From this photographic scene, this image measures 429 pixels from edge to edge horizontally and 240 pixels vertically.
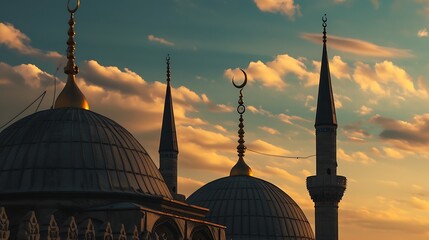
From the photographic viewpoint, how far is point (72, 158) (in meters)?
35.7

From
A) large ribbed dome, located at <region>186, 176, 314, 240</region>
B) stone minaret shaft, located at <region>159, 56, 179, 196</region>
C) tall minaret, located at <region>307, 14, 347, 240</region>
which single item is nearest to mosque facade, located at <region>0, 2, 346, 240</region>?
large ribbed dome, located at <region>186, 176, 314, 240</region>

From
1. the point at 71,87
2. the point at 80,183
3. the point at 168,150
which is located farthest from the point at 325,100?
the point at 80,183

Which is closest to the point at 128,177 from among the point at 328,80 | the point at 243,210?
the point at 243,210

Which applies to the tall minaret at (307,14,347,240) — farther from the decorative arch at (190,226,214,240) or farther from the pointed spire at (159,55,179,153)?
the decorative arch at (190,226,214,240)

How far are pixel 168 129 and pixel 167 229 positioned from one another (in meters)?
30.2

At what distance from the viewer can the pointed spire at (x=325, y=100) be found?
5422 cm

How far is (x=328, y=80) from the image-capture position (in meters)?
56.3

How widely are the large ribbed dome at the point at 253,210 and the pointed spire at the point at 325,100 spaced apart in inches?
188

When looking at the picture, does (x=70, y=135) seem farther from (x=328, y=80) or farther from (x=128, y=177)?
(x=328, y=80)

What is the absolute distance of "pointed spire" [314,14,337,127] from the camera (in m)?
54.2

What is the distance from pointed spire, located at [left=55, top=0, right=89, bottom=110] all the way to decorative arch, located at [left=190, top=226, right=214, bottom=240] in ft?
23.7

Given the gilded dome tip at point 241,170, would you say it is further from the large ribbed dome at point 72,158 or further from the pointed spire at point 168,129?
the large ribbed dome at point 72,158

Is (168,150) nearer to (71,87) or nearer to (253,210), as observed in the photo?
(253,210)

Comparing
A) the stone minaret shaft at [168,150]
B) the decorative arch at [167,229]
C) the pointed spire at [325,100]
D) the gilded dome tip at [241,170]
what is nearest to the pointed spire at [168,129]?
the stone minaret shaft at [168,150]
